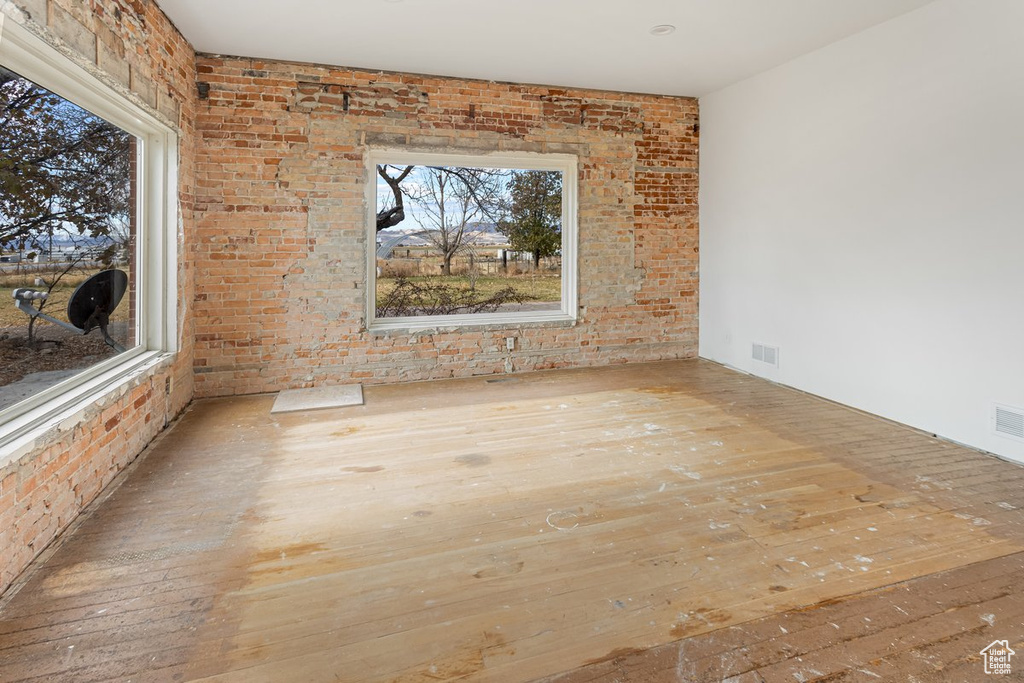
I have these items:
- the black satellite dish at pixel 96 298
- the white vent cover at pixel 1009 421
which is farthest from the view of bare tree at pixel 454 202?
the white vent cover at pixel 1009 421

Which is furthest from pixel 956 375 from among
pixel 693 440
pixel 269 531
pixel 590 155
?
pixel 269 531

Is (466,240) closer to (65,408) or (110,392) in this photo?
(110,392)

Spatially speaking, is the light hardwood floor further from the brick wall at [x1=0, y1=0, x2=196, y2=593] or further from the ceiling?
the ceiling

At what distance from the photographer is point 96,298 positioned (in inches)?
116

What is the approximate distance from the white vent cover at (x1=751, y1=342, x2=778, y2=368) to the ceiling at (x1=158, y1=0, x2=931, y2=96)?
253 cm

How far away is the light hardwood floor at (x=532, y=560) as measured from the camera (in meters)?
1.62

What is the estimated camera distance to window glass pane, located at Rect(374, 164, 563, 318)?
5.25 meters

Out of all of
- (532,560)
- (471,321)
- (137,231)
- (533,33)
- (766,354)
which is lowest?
(532,560)

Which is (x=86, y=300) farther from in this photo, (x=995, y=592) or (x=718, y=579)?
(x=995, y=592)

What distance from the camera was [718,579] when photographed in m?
1.99

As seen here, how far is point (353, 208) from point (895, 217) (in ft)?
14.1

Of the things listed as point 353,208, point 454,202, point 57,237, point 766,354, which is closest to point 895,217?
point 766,354

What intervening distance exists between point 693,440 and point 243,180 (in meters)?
4.14

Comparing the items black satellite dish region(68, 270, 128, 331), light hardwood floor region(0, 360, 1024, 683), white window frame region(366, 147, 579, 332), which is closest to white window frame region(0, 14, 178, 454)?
black satellite dish region(68, 270, 128, 331)
